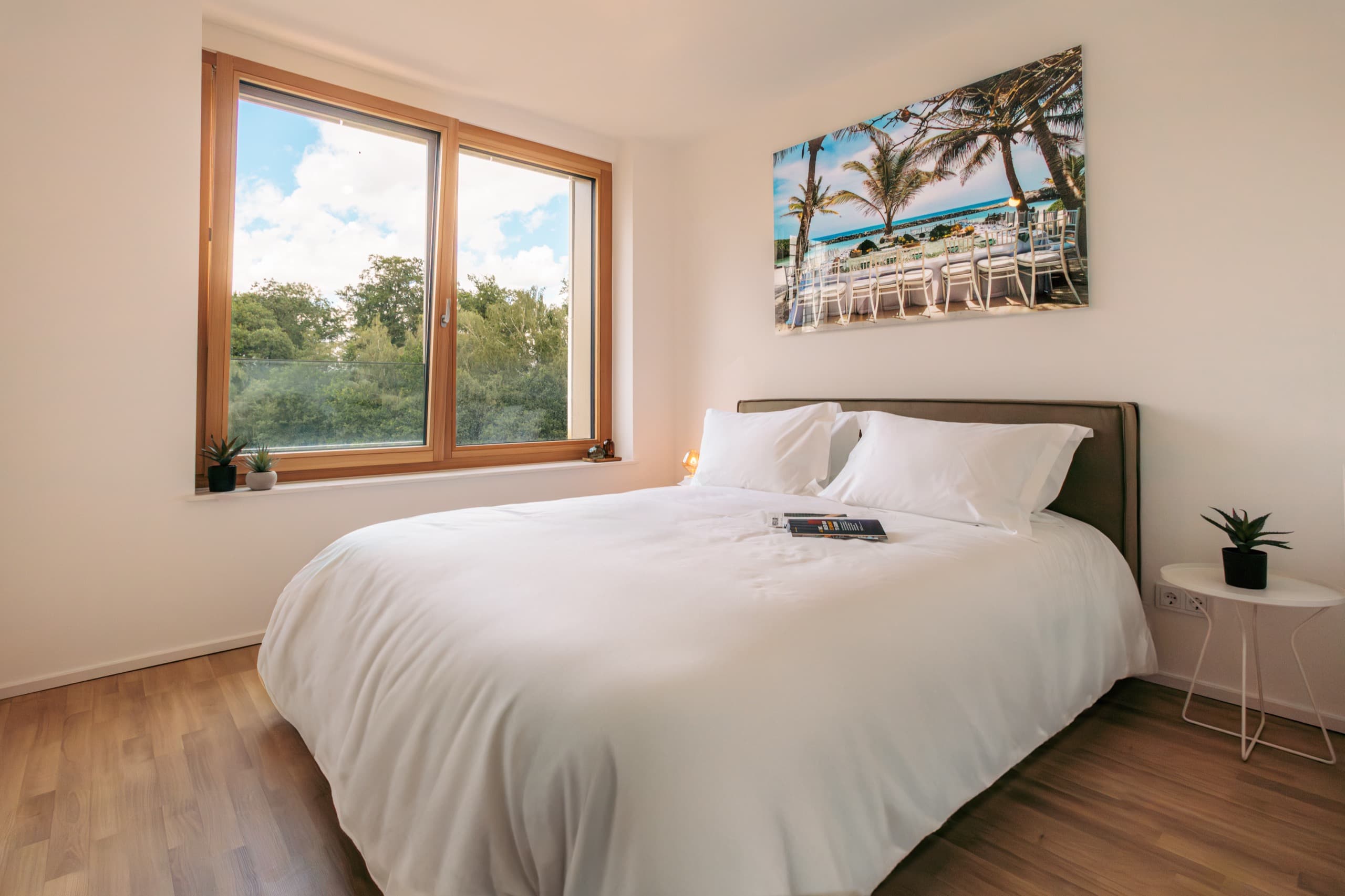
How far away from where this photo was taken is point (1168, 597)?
232cm

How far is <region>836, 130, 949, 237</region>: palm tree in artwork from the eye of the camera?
2953mm

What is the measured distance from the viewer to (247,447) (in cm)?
293

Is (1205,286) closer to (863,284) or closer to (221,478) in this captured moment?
(863,284)

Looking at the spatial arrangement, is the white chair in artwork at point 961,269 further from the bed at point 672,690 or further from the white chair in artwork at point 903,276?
the bed at point 672,690

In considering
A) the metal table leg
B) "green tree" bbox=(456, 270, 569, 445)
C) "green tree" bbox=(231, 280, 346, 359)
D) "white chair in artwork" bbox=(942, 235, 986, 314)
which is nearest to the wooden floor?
the metal table leg

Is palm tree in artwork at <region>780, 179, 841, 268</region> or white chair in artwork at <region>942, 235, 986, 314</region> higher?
palm tree in artwork at <region>780, 179, 841, 268</region>

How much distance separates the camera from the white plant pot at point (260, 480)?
9.12 ft

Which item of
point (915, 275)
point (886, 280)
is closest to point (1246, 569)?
point (915, 275)

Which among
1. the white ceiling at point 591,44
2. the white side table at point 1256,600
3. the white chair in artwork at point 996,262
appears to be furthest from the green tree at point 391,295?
the white side table at point 1256,600

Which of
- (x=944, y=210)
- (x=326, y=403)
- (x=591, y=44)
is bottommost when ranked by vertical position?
(x=326, y=403)

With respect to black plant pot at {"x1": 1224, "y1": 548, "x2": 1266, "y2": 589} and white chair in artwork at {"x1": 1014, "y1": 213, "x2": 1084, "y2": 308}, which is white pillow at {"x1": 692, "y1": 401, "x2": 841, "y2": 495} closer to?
white chair in artwork at {"x1": 1014, "y1": 213, "x2": 1084, "y2": 308}

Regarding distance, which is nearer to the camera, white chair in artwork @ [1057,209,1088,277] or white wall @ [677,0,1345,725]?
white wall @ [677,0,1345,725]

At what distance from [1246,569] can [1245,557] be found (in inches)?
1.4

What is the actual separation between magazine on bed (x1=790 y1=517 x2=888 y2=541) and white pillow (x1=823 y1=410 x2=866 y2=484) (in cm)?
93
